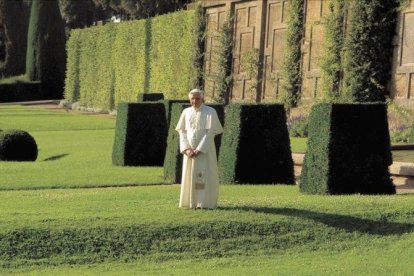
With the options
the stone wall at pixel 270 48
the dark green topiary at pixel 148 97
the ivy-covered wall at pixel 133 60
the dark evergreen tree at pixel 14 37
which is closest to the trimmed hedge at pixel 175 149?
the stone wall at pixel 270 48

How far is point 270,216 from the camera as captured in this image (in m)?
13.0

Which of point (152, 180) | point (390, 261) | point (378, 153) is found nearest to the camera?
point (390, 261)

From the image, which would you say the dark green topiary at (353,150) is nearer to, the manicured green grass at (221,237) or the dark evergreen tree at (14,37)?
the manicured green grass at (221,237)

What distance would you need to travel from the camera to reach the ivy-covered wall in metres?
35.0

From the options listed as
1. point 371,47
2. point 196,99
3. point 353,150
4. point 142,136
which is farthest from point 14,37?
point 196,99

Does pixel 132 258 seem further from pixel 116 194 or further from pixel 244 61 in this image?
pixel 244 61

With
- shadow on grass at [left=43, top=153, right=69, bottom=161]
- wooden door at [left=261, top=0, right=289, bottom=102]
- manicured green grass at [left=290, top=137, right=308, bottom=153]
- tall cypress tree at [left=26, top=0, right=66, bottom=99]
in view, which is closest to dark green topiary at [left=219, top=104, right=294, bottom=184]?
manicured green grass at [left=290, top=137, right=308, bottom=153]


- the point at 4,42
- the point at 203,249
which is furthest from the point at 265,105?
the point at 4,42

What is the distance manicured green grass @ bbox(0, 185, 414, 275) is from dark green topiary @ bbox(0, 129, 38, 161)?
9.77 metres

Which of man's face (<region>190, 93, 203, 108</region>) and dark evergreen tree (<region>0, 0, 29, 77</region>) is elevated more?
dark evergreen tree (<region>0, 0, 29, 77</region>)

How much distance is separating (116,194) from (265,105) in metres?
2.96

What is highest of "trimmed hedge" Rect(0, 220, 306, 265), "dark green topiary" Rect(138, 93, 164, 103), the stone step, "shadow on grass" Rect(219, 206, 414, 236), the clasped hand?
"dark green topiary" Rect(138, 93, 164, 103)

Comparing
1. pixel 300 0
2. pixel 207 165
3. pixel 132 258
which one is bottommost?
pixel 132 258

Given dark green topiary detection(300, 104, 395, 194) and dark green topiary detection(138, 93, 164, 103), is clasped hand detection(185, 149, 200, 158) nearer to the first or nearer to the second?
dark green topiary detection(300, 104, 395, 194)
